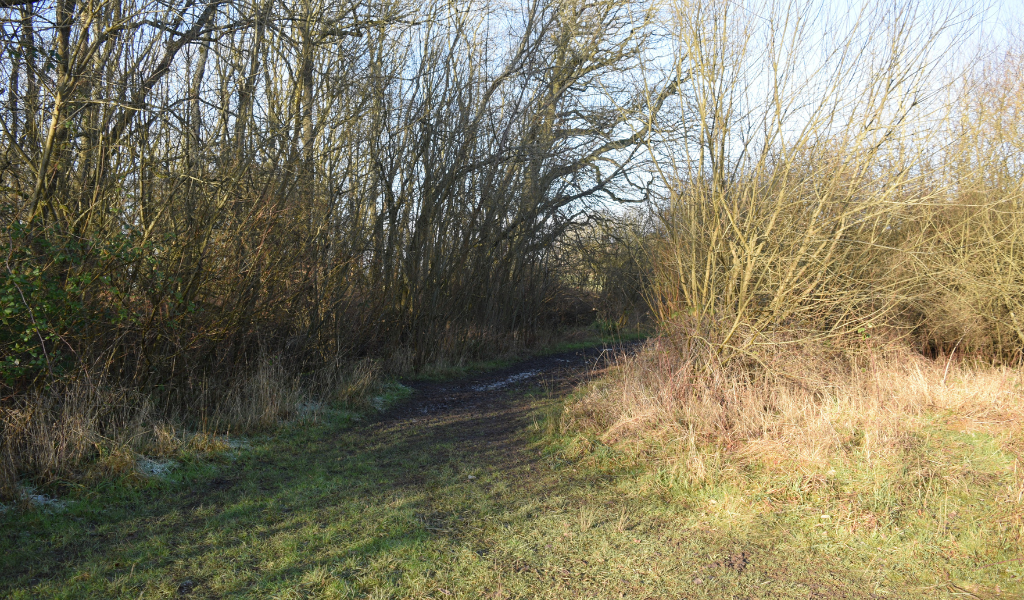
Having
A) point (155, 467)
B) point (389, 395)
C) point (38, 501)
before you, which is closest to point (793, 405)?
point (155, 467)

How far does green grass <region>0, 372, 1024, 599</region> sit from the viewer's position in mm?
3557

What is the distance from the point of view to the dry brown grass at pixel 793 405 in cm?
527

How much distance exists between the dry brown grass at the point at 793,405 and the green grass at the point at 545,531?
0.25 m

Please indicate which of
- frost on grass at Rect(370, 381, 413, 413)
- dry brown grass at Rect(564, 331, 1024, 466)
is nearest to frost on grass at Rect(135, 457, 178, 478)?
frost on grass at Rect(370, 381, 413, 413)

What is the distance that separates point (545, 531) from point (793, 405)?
2963mm

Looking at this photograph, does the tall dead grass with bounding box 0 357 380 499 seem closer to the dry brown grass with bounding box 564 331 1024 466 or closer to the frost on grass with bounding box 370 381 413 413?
the frost on grass with bounding box 370 381 413 413

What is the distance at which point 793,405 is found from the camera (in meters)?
5.88

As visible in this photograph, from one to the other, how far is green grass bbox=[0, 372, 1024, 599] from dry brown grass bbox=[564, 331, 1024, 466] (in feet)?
0.81

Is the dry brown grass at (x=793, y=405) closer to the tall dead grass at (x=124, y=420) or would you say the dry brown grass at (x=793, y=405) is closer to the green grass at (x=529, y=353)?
the green grass at (x=529, y=353)

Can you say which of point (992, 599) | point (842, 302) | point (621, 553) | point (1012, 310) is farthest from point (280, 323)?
point (1012, 310)

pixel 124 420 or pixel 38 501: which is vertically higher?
pixel 124 420

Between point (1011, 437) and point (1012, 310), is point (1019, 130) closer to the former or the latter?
point (1012, 310)

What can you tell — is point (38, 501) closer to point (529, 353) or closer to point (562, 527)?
point (562, 527)

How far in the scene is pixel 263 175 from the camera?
7.86 metres
